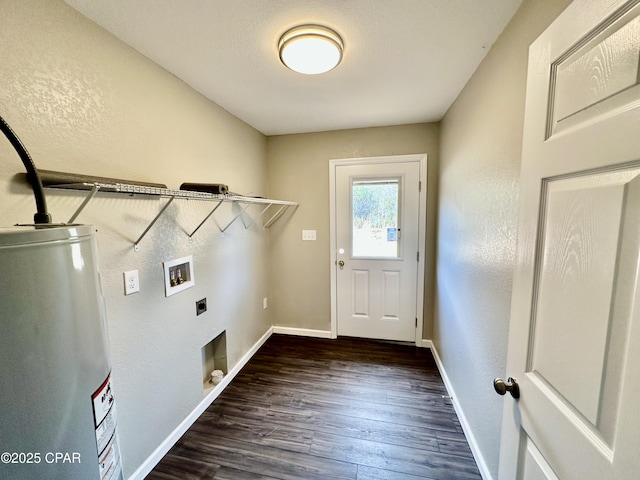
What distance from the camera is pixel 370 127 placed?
104 inches

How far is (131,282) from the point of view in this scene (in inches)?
52.4

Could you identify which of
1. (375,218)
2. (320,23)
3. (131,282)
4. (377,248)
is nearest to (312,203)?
(375,218)

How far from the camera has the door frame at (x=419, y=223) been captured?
2588 millimetres

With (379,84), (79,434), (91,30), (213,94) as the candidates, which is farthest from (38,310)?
(379,84)

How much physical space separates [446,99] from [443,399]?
2342 millimetres

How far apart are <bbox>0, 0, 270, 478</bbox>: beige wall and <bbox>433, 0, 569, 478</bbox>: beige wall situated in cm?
173

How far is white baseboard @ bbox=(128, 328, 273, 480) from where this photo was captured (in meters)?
1.42

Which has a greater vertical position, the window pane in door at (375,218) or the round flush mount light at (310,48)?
the round flush mount light at (310,48)

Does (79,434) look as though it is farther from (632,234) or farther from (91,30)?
(91,30)

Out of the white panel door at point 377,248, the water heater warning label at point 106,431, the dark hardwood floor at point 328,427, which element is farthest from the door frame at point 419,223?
the water heater warning label at point 106,431

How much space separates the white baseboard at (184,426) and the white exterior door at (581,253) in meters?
1.79

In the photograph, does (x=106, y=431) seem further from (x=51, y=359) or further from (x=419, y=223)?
(x=419, y=223)

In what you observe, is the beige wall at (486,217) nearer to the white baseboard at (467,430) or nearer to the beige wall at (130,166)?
the white baseboard at (467,430)

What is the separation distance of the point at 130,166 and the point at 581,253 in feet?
5.97
